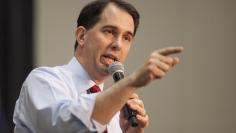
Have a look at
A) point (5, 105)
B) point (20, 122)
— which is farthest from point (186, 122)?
point (20, 122)

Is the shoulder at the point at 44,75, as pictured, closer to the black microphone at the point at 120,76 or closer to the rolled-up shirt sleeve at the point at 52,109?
the rolled-up shirt sleeve at the point at 52,109

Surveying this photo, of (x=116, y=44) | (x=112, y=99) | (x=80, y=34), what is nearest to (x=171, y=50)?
(x=112, y=99)

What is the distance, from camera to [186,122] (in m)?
3.38

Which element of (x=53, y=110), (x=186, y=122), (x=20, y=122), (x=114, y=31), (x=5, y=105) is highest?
(x=114, y=31)

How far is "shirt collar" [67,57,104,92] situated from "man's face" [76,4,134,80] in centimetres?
3

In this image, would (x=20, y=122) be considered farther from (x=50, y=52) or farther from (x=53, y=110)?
(x=50, y=52)

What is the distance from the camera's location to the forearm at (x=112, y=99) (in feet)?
4.13

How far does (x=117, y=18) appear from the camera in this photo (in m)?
1.73

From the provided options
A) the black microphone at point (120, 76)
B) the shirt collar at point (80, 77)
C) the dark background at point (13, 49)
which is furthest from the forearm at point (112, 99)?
the dark background at point (13, 49)

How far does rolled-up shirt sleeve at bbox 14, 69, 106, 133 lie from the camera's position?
1.30m

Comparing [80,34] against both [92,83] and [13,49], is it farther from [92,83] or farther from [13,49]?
[13,49]

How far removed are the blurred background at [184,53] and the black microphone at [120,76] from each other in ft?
5.22

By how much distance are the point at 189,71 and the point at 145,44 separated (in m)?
0.39

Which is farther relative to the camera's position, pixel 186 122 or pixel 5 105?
pixel 186 122
